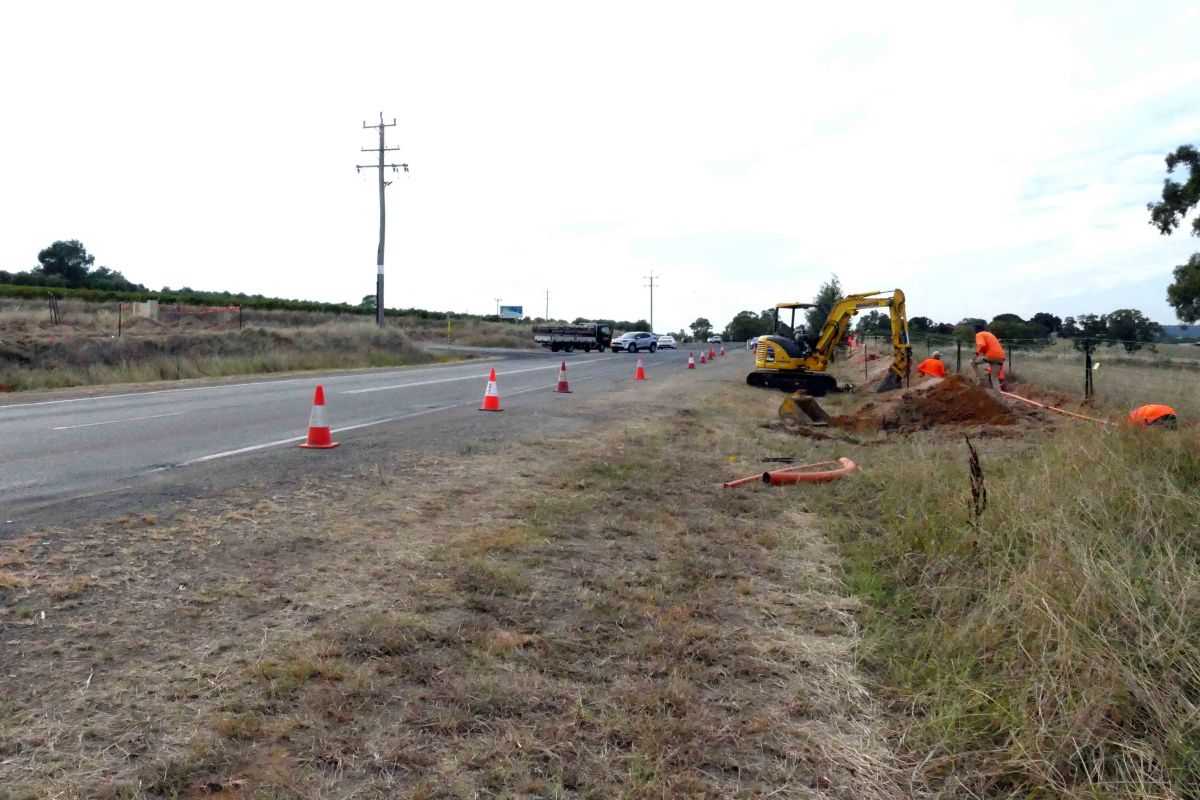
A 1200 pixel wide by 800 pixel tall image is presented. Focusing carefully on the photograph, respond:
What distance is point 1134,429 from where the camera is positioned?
24.4 feet

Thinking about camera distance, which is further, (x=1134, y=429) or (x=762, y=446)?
(x=762, y=446)

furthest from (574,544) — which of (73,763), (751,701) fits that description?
(73,763)

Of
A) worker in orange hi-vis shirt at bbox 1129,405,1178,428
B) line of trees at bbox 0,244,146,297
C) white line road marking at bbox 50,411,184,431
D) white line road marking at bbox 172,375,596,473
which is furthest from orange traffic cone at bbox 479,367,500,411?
line of trees at bbox 0,244,146,297

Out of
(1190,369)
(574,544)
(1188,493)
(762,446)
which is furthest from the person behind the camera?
(1190,369)

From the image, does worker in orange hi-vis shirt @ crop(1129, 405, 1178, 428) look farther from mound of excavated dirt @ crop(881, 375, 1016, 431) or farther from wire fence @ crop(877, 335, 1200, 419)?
mound of excavated dirt @ crop(881, 375, 1016, 431)

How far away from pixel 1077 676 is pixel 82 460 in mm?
9191

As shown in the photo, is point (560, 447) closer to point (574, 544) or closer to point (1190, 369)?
point (574, 544)

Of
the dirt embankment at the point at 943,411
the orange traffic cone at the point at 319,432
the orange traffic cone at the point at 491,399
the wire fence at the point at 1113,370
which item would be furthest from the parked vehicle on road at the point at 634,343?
the orange traffic cone at the point at 319,432

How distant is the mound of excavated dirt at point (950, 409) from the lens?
14039 mm

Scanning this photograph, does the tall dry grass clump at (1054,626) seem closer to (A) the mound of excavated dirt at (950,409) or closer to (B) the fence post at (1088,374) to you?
(A) the mound of excavated dirt at (950,409)

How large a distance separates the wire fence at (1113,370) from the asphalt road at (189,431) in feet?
31.7

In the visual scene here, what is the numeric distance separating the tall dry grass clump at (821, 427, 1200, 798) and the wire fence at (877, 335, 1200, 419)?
306 inches

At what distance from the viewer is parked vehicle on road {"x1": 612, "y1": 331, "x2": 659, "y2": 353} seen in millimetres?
58000

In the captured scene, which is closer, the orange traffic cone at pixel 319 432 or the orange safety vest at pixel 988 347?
the orange traffic cone at pixel 319 432
